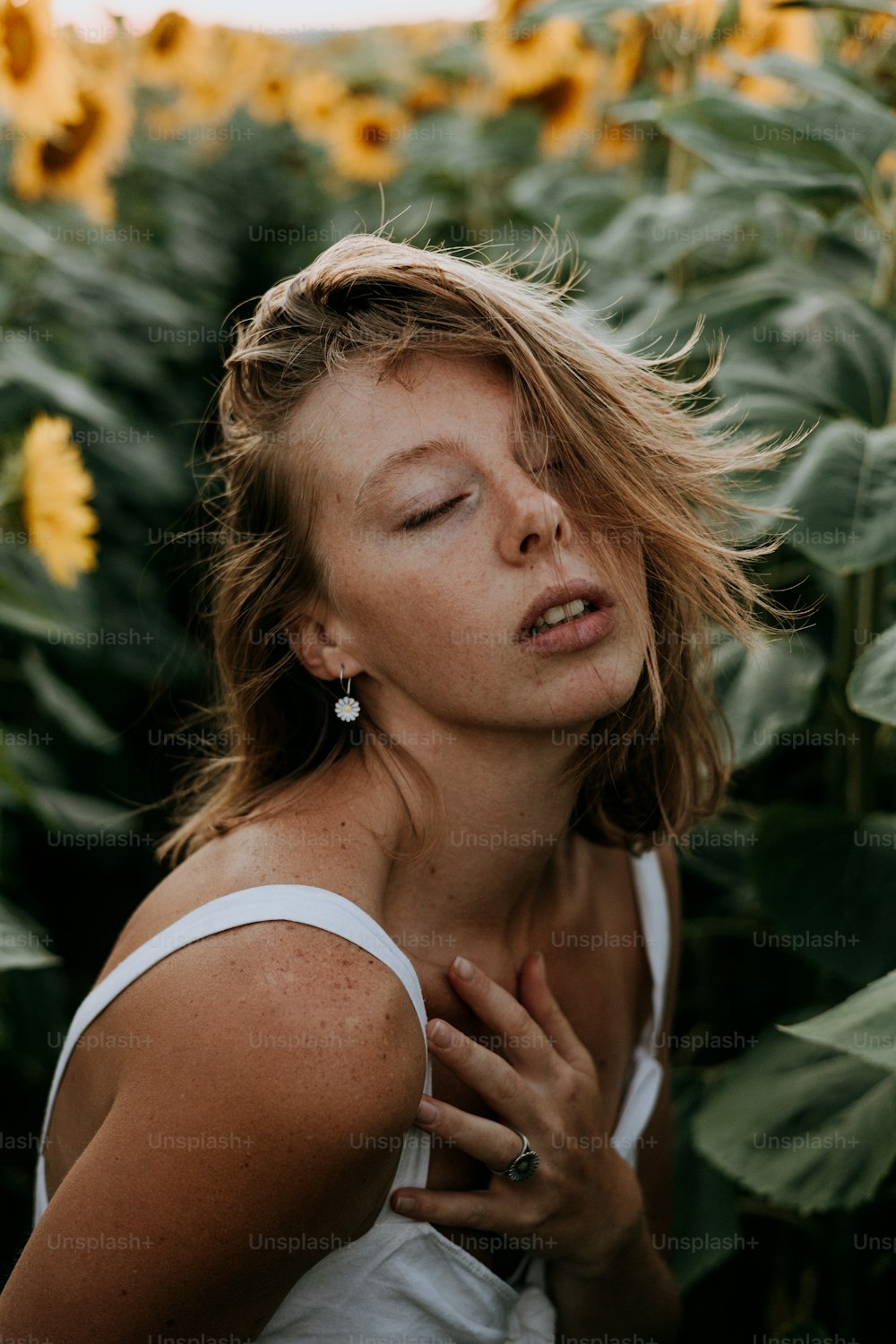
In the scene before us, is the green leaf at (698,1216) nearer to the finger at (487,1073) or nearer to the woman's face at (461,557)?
the finger at (487,1073)

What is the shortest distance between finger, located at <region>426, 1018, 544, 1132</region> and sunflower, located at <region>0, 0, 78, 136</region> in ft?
8.26

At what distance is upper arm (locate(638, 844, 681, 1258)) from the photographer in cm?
182

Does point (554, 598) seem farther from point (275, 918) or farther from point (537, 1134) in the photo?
point (537, 1134)

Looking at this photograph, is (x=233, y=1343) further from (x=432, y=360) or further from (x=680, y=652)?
(x=432, y=360)

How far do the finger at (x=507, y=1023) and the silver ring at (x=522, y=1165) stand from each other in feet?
0.29

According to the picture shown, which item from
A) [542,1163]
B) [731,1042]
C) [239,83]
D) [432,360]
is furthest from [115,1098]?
[239,83]

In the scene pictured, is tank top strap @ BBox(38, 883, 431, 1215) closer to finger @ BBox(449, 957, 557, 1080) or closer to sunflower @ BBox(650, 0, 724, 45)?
finger @ BBox(449, 957, 557, 1080)

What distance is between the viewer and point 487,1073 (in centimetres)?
141

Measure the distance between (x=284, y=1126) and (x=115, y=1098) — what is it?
0.61 ft

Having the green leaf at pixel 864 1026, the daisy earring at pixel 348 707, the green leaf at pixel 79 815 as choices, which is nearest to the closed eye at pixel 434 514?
the daisy earring at pixel 348 707

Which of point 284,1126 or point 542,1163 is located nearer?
point 284,1126

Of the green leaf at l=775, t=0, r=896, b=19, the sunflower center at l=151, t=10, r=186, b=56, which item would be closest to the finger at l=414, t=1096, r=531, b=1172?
the green leaf at l=775, t=0, r=896, b=19

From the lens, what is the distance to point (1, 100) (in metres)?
2.98

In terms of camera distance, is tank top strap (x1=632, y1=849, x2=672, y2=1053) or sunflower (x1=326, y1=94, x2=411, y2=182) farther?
sunflower (x1=326, y1=94, x2=411, y2=182)
